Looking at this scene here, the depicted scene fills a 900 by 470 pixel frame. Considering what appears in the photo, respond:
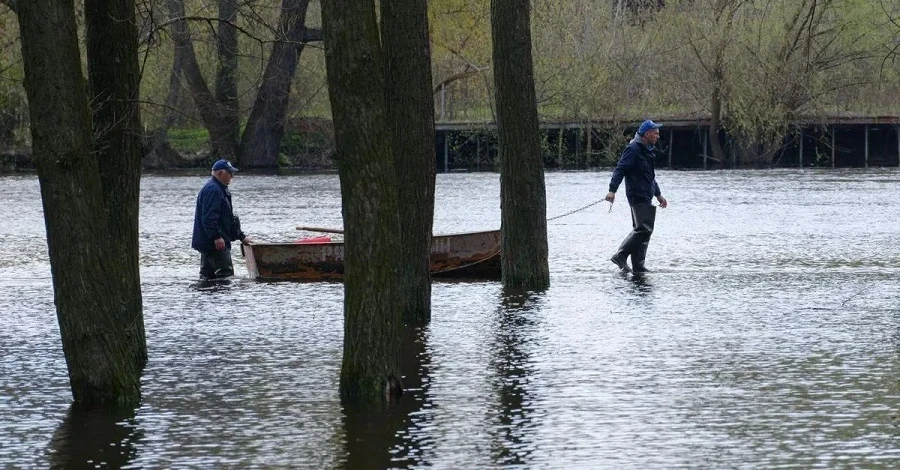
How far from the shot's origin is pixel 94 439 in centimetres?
884

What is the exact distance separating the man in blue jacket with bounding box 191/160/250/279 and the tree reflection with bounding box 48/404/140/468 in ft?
25.9

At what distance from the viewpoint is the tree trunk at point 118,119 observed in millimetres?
10453

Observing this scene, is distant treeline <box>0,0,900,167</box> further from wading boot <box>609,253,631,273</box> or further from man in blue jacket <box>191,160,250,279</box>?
man in blue jacket <box>191,160,250,279</box>

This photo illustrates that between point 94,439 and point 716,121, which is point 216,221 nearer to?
point 94,439

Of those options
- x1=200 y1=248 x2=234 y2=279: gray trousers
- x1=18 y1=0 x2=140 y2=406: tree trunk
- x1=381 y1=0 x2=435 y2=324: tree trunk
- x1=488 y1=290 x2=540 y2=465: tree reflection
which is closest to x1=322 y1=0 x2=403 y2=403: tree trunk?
x1=488 y1=290 x2=540 y2=465: tree reflection

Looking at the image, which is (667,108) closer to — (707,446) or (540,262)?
(540,262)

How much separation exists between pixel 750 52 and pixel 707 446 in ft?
157

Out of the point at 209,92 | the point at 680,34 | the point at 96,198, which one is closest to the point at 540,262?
the point at 96,198

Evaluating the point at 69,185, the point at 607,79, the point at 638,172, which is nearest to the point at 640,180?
the point at 638,172

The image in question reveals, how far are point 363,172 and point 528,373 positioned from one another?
8.41 ft

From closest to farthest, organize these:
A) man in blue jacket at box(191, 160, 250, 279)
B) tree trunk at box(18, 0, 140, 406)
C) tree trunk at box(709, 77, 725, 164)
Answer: tree trunk at box(18, 0, 140, 406)
man in blue jacket at box(191, 160, 250, 279)
tree trunk at box(709, 77, 725, 164)

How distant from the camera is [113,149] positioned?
10.6 meters

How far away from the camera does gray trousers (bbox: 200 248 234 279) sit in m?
18.3

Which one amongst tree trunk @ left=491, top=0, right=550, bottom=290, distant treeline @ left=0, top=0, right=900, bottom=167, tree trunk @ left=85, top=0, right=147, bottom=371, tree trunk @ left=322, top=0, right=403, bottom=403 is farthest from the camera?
distant treeline @ left=0, top=0, right=900, bottom=167
